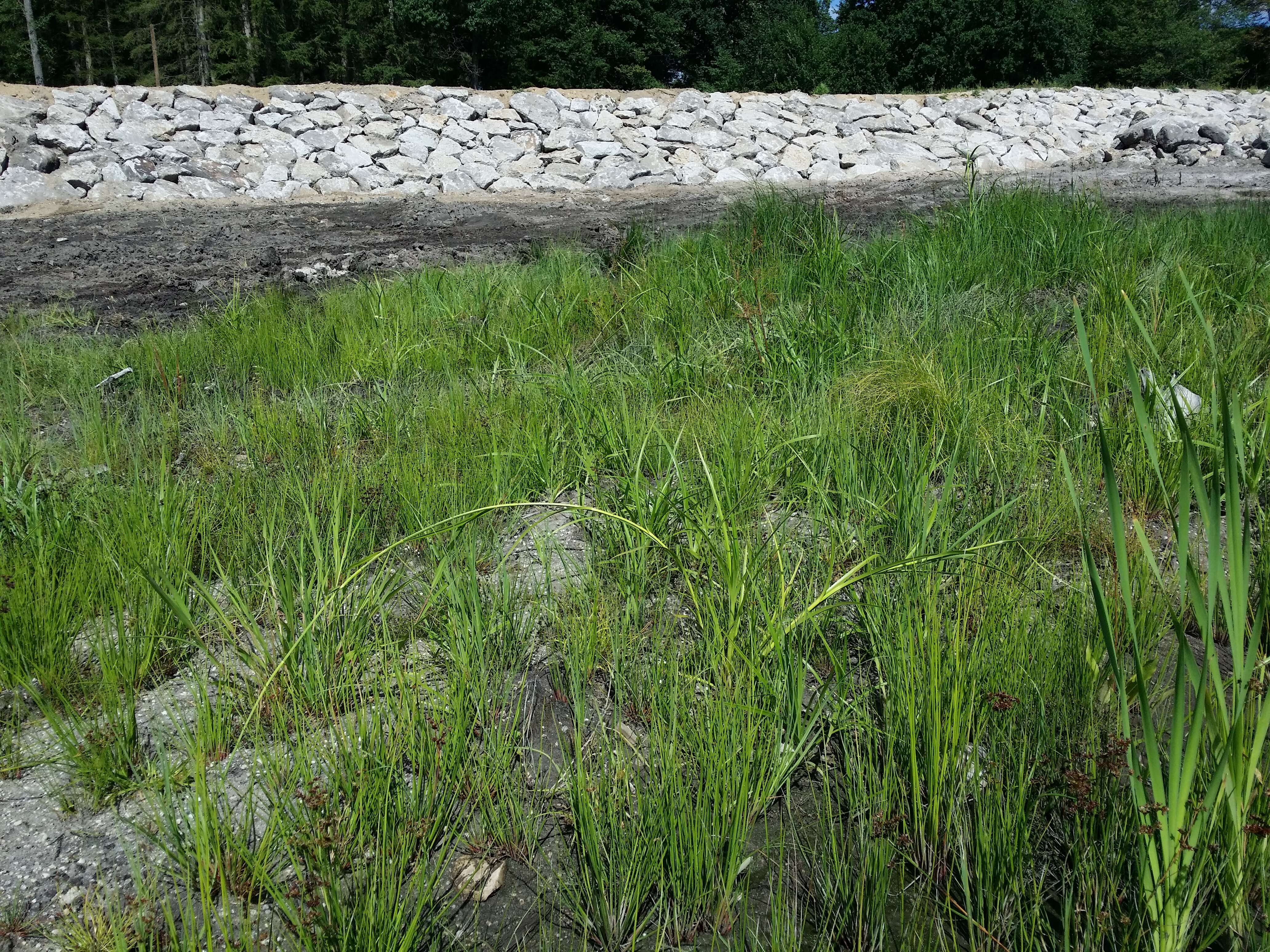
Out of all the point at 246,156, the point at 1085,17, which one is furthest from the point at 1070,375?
the point at 1085,17

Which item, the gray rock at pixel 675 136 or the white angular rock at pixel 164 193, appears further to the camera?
the gray rock at pixel 675 136

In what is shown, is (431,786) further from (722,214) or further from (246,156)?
(246,156)

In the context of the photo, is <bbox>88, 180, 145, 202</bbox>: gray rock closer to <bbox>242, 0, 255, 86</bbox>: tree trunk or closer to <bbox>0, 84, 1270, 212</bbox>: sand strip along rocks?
<bbox>0, 84, 1270, 212</bbox>: sand strip along rocks

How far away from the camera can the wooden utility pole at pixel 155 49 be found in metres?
33.3

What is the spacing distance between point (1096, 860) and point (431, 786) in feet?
3.78

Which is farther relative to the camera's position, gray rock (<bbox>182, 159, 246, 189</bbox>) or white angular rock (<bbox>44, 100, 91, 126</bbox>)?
white angular rock (<bbox>44, 100, 91, 126</bbox>)

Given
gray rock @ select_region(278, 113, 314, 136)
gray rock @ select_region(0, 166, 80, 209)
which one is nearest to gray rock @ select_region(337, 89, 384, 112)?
gray rock @ select_region(278, 113, 314, 136)

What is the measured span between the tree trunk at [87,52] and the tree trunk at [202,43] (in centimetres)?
555

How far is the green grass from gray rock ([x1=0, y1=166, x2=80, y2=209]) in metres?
10.1

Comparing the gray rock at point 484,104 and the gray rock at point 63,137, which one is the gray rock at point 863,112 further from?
the gray rock at point 63,137

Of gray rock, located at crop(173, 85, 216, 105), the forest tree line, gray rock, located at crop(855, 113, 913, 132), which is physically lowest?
gray rock, located at crop(855, 113, 913, 132)

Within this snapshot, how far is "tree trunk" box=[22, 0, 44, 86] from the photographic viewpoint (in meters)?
27.7

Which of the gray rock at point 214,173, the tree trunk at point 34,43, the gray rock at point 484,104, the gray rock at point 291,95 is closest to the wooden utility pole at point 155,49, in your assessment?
the tree trunk at point 34,43

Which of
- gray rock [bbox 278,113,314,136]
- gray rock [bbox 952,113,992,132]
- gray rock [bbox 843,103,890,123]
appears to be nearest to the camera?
gray rock [bbox 278,113,314,136]
